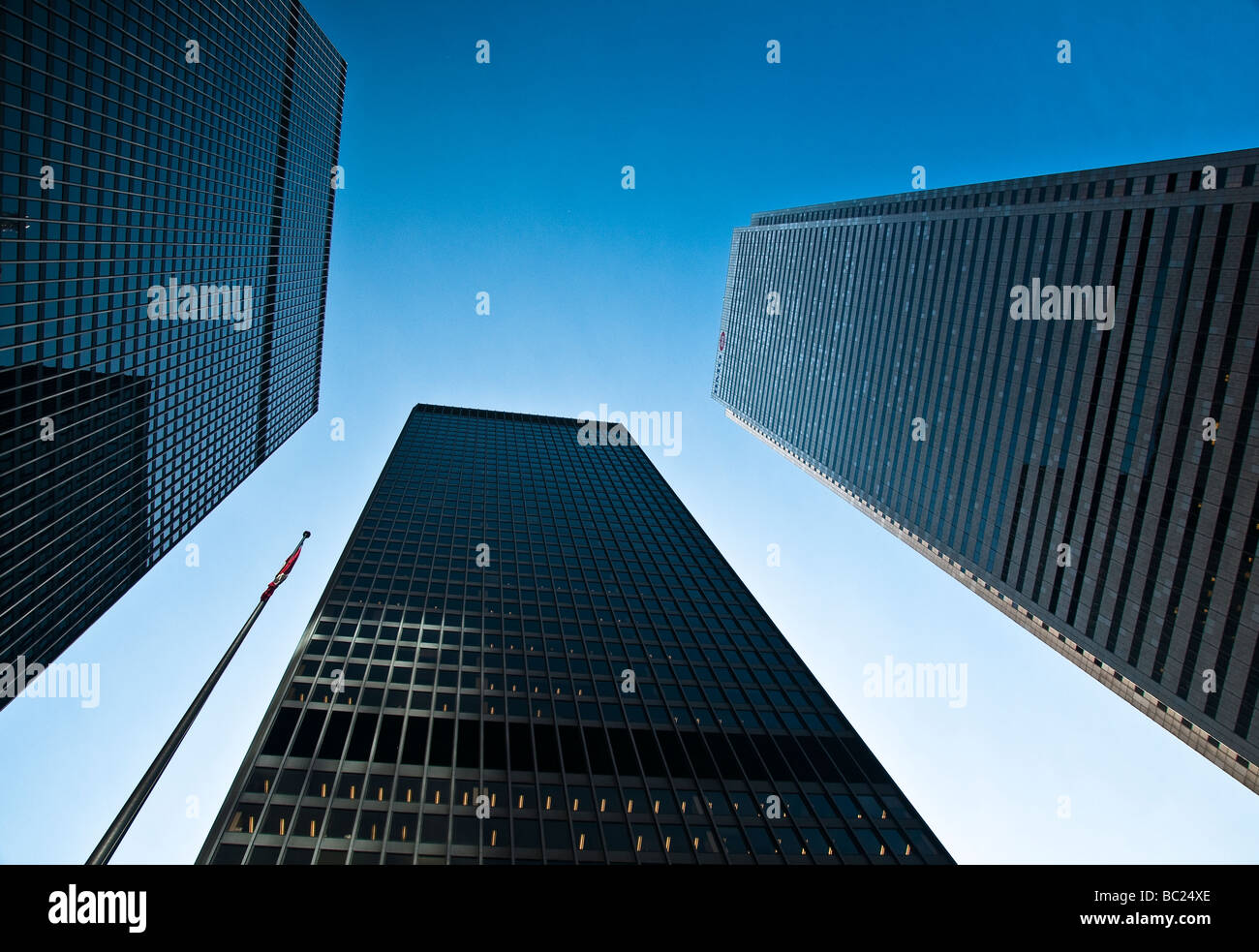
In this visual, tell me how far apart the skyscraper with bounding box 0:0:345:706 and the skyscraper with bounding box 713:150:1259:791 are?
85.2m

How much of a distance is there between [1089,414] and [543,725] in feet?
181

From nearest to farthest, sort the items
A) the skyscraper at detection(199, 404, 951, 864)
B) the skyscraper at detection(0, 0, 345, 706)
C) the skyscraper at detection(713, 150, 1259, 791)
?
the skyscraper at detection(199, 404, 951, 864)
the skyscraper at detection(0, 0, 345, 706)
the skyscraper at detection(713, 150, 1259, 791)

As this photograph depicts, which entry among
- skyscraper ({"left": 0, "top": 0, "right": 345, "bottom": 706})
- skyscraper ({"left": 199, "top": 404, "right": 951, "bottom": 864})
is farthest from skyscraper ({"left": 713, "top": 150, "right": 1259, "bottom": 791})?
skyscraper ({"left": 0, "top": 0, "right": 345, "bottom": 706})

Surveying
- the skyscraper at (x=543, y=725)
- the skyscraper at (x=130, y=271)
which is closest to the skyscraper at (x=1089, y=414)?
the skyscraper at (x=543, y=725)

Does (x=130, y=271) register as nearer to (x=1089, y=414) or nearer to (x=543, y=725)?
(x=543, y=725)

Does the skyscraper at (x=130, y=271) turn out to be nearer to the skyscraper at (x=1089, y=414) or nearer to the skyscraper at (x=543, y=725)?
the skyscraper at (x=543, y=725)

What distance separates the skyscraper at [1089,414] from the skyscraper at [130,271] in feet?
279

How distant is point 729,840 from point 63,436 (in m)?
62.8

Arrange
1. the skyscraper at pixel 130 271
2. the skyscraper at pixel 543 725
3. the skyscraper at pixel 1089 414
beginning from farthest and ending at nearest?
the skyscraper at pixel 1089 414
the skyscraper at pixel 130 271
the skyscraper at pixel 543 725

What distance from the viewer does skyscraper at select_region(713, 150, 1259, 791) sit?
47.7 meters

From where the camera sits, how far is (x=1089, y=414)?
60.0 meters

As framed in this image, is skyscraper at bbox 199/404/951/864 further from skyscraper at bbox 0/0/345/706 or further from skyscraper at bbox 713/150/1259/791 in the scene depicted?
skyscraper at bbox 0/0/345/706

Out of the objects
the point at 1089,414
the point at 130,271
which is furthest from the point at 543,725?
the point at 130,271

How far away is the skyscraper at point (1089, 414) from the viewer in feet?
157
